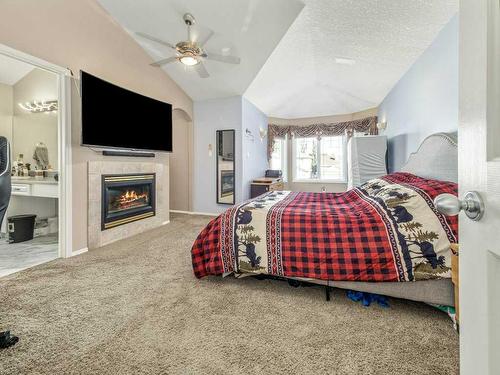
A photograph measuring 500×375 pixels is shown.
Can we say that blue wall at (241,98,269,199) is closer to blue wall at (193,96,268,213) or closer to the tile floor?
blue wall at (193,96,268,213)

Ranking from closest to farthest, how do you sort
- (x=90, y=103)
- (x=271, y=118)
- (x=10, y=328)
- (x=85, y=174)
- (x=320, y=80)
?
(x=10, y=328), (x=90, y=103), (x=85, y=174), (x=320, y=80), (x=271, y=118)

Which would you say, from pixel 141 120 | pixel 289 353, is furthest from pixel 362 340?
pixel 141 120

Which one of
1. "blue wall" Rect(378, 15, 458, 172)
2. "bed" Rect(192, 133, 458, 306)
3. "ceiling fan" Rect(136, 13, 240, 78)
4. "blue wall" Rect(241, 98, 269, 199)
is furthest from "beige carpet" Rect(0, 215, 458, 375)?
"blue wall" Rect(241, 98, 269, 199)

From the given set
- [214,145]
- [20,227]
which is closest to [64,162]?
[20,227]

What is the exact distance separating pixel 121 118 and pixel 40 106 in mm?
1634

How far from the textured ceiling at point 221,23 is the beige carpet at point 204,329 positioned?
324 cm

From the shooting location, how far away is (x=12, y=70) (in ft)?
12.2

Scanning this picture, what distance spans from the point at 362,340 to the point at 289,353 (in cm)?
46

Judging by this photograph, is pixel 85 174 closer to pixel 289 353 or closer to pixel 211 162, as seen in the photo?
pixel 211 162

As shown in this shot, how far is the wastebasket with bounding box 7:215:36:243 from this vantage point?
11.2 ft

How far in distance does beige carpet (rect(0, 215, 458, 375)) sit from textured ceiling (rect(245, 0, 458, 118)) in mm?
2832

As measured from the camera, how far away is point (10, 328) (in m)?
1.62

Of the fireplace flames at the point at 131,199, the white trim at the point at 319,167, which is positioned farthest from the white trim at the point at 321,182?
the fireplace flames at the point at 131,199

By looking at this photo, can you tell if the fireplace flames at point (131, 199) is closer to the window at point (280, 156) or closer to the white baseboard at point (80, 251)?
the white baseboard at point (80, 251)
